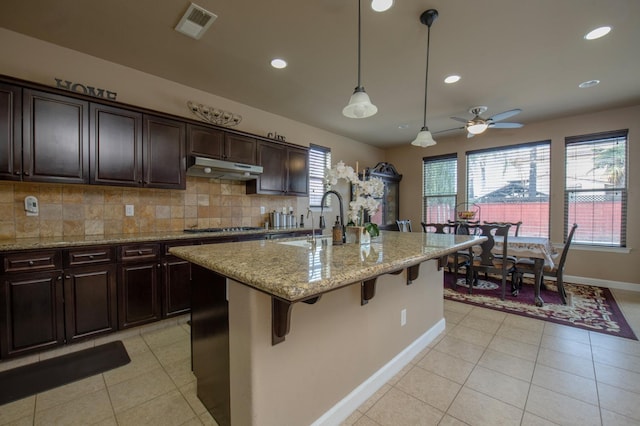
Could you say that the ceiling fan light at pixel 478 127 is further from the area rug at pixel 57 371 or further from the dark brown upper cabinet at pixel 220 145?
the area rug at pixel 57 371

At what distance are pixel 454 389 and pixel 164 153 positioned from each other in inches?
133

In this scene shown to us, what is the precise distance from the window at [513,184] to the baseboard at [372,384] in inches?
144

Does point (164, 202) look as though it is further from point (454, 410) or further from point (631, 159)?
point (631, 159)

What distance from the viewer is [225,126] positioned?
11.2 ft

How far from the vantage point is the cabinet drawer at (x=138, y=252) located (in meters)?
2.44

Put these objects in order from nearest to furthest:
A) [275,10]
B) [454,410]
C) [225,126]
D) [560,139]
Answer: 1. [454,410]
2. [275,10]
3. [225,126]
4. [560,139]

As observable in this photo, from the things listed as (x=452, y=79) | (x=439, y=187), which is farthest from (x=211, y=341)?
(x=439, y=187)

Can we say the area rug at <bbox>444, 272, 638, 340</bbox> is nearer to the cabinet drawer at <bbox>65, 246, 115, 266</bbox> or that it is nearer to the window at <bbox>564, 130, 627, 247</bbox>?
the window at <bbox>564, 130, 627, 247</bbox>

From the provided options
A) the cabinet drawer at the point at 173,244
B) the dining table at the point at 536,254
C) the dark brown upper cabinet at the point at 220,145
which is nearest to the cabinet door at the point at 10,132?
the cabinet drawer at the point at 173,244

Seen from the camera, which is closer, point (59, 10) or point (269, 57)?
point (59, 10)

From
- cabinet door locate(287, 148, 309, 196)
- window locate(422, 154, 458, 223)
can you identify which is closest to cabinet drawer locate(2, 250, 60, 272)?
cabinet door locate(287, 148, 309, 196)

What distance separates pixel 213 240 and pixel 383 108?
3.04m

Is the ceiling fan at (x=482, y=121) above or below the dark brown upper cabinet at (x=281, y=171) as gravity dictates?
above

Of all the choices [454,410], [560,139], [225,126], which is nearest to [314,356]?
[454,410]
